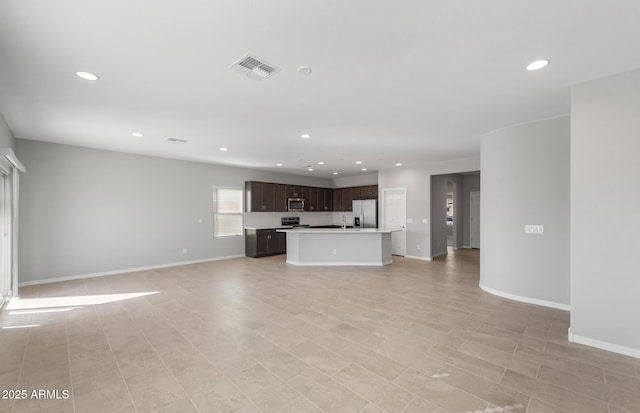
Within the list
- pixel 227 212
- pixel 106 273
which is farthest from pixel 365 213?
pixel 106 273

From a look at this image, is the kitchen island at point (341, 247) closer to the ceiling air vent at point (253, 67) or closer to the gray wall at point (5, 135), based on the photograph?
the ceiling air vent at point (253, 67)

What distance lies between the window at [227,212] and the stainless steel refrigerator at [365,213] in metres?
3.98

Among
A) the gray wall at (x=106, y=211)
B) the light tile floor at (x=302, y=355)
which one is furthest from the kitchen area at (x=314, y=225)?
the light tile floor at (x=302, y=355)

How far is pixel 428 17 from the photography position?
191cm

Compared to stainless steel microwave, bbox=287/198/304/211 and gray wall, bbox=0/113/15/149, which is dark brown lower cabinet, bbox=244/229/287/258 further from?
gray wall, bbox=0/113/15/149

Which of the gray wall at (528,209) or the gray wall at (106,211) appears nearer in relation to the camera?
the gray wall at (528,209)

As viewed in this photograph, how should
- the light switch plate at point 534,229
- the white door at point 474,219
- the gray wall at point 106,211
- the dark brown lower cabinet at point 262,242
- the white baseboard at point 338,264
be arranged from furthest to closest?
1. the white door at point 474,219
2. the dark brown lower cabinet at point 262,242
3. the white baseboard at point 338,264
4. the gray wall at point 106,211
5. the light switch plate at point 534,229

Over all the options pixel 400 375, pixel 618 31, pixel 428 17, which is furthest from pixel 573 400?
pixel 428 17

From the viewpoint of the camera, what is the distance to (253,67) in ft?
8.40

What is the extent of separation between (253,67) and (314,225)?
8430mm

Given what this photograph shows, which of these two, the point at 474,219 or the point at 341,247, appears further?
the point at 474,219

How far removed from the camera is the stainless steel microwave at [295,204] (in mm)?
9625

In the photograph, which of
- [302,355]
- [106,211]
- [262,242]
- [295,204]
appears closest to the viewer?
[302,355]

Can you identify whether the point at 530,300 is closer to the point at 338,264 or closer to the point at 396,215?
the point at 338,264
